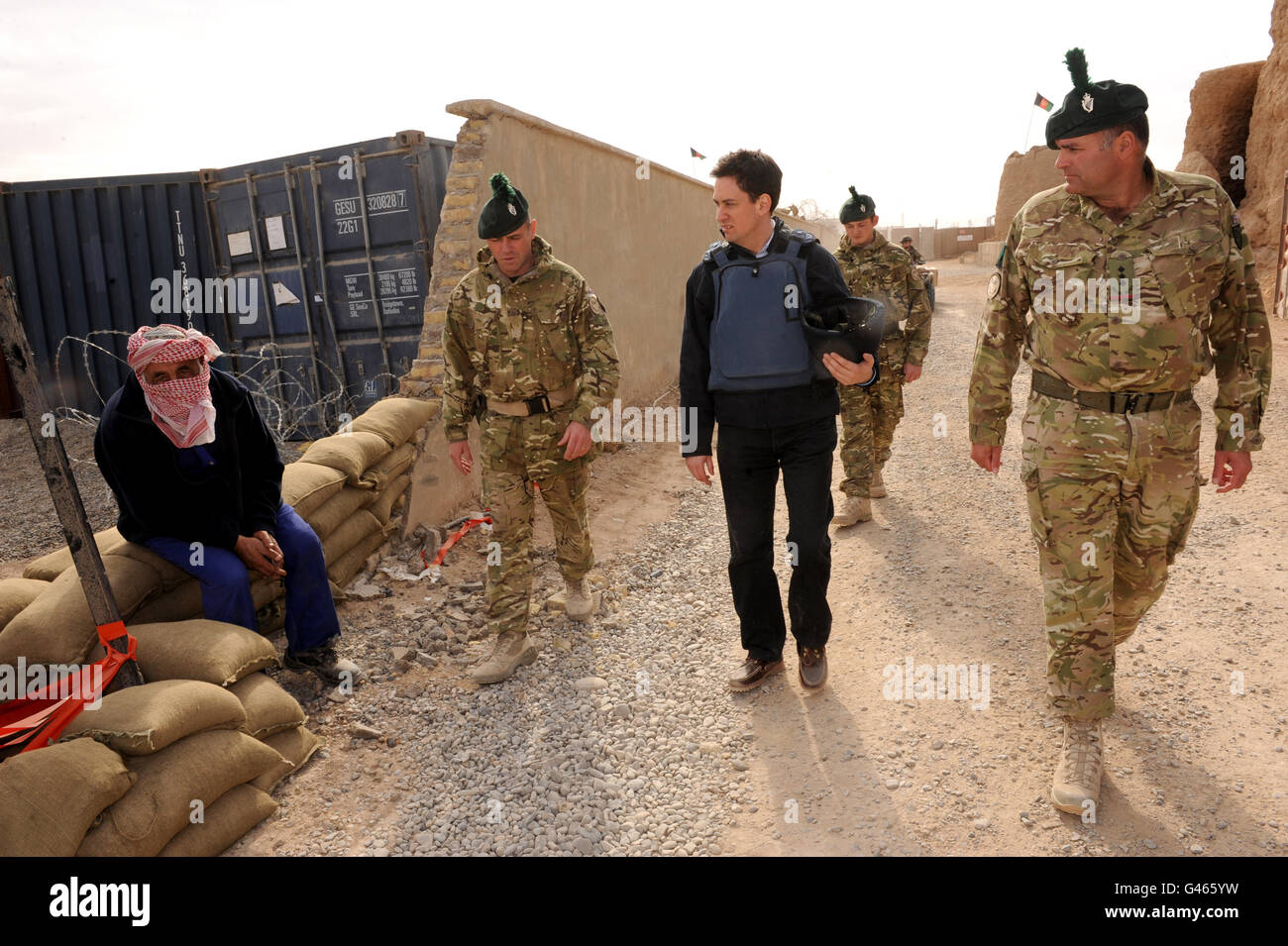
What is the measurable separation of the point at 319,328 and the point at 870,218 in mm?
4721

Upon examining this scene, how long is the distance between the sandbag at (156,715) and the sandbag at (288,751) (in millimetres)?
193

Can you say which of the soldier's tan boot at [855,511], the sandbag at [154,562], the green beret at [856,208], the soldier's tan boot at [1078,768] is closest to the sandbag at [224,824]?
the sandbag at [154,562]

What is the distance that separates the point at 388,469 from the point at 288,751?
6.45 feet

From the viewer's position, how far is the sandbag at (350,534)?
13.8ft

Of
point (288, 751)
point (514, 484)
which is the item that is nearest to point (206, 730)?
point (288, 751)

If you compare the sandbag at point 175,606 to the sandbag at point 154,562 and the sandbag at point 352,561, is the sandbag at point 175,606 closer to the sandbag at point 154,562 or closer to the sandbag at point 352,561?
the sandbag at point 154,562

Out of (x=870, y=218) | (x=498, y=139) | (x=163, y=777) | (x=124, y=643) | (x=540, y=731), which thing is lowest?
(x=540, y=731)

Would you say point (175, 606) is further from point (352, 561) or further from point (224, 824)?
point (352, 561)

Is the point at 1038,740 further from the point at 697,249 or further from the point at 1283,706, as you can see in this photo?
the point at 697,249

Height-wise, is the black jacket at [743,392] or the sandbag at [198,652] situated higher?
the black jacket at [743,392]

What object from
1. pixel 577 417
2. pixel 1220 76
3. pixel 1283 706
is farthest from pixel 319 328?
pixel 1220 76

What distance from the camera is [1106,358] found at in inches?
94.5

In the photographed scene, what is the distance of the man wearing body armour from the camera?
295 centimetres
